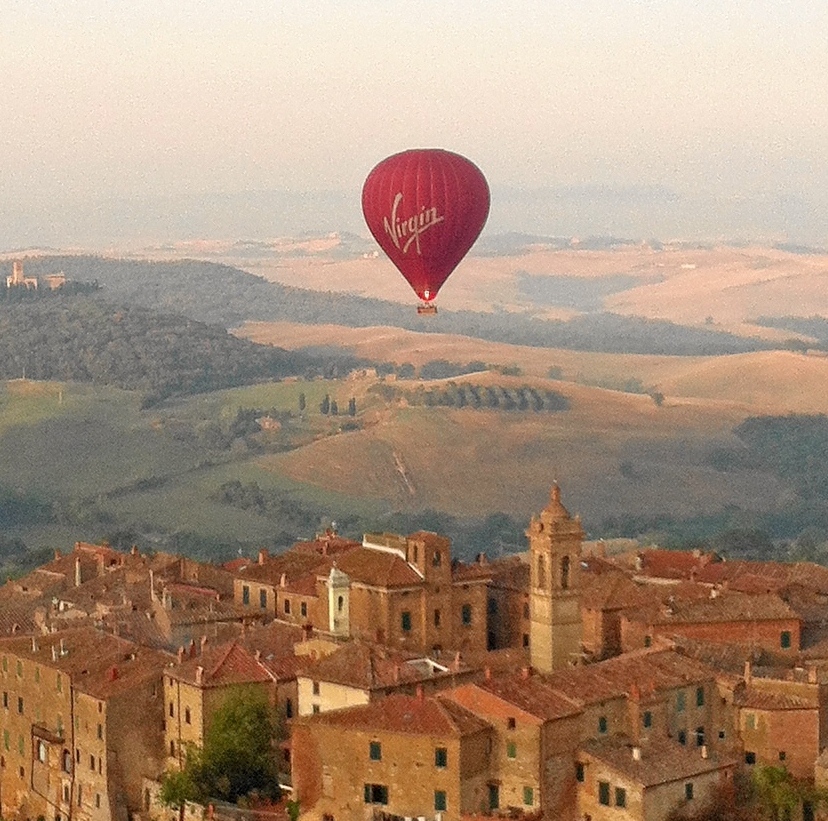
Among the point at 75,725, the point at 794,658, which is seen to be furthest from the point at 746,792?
the point at 75,725

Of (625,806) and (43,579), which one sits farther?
(43,579)

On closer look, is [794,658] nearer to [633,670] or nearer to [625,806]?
[633,670]

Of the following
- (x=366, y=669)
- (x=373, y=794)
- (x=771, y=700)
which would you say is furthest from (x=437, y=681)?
(x=771, y=700)

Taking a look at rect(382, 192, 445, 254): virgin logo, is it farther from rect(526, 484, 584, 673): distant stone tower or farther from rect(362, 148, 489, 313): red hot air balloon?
rect(526, 484, 584, 673): distant stone tower

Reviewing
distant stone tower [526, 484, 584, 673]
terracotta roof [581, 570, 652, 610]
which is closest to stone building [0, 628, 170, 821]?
distant stone tower [526, 484, 584, 673]

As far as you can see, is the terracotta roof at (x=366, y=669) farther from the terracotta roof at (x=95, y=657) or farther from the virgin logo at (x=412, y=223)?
the virgin logo at (x=412, y=223)

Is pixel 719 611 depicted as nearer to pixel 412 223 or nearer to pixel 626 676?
pixel 626 676
